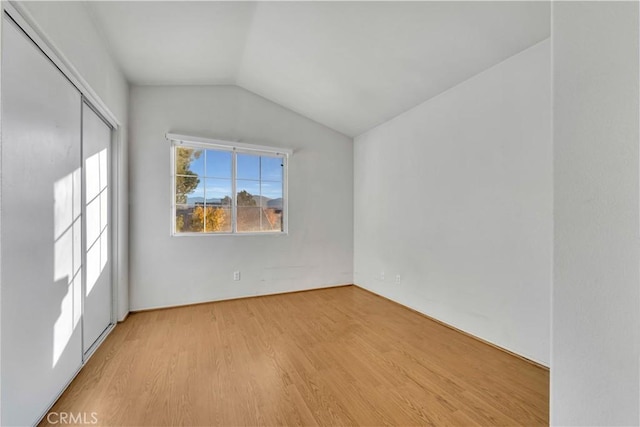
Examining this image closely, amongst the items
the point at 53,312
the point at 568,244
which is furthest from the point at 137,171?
the point at 568,244

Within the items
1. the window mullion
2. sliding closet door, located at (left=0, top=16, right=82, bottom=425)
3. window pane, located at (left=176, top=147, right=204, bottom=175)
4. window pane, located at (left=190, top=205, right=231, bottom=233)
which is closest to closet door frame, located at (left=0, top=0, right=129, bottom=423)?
sliding closet door, located at (left=0, top=16, right=82, bottom=425)

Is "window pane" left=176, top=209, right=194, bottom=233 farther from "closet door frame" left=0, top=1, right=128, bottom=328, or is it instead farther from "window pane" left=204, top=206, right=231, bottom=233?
"closet door frame" left=0, top=1, right=128, bottom=328

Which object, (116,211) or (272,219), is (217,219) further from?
(116,211)

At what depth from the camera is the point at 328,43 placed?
2367 mm

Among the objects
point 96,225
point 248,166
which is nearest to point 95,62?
point 96,225

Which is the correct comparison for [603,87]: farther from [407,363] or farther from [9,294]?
[9,294]

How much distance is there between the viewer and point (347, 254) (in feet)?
13.7

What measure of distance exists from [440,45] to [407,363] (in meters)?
2.59

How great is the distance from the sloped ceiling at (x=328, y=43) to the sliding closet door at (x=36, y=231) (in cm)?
97

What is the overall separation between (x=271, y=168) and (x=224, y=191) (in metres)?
0.75

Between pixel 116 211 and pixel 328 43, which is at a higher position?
pixel 328 43

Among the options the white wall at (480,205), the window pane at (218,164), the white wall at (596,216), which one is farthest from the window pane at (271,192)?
the white wall at (596,216)
